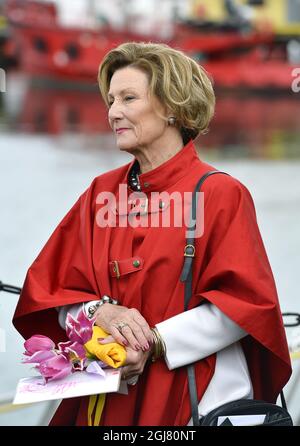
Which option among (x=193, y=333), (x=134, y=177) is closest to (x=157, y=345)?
(x=193, y=333)

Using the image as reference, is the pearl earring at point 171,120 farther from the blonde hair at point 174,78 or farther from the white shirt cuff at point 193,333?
the white shirt cuff at point 193,333

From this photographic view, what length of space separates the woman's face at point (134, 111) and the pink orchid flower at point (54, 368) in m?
0.49

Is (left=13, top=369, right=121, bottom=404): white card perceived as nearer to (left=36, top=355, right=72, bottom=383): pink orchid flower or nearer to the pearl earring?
(left=36, top=355, right=72, bottom=383): pink orchid flower

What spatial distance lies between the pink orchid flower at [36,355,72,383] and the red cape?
0.17 m

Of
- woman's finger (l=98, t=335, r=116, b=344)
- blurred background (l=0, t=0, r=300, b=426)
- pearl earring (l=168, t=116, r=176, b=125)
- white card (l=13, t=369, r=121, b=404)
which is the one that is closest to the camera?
white card (l=13, t=369, r=121, b=404)

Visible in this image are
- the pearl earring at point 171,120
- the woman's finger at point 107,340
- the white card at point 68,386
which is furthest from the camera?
the pearl earring at point 171,120

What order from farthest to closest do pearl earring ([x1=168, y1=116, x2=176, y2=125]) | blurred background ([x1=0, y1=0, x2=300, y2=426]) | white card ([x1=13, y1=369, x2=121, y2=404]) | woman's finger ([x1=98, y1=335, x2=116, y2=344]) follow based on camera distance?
blurred background ([x1=0, y1=0, x2=300, y2=426]) < pearl earring ([x1=168, y1=116, x2=176, y2=125]) < woman's finger ([x1=98, y1=335, x2=116, y2=344]) < white card ([x1=13, y1=369, x2=121, y2=404])

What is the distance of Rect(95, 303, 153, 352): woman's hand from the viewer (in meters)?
1.92

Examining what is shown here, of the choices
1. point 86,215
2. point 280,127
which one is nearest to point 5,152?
point 280,127

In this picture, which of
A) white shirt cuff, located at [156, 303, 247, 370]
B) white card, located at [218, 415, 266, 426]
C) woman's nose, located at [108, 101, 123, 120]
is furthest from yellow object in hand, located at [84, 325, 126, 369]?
woman's nose, located at [108, 101, 123, 120]

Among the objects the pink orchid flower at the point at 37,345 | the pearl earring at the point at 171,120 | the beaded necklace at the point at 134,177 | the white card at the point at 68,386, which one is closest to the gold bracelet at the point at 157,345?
the white card at the point at 68,386

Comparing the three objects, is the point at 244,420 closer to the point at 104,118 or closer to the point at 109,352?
the point at 109,352

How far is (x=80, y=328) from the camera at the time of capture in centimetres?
195

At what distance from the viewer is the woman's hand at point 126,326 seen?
6.31 ft
